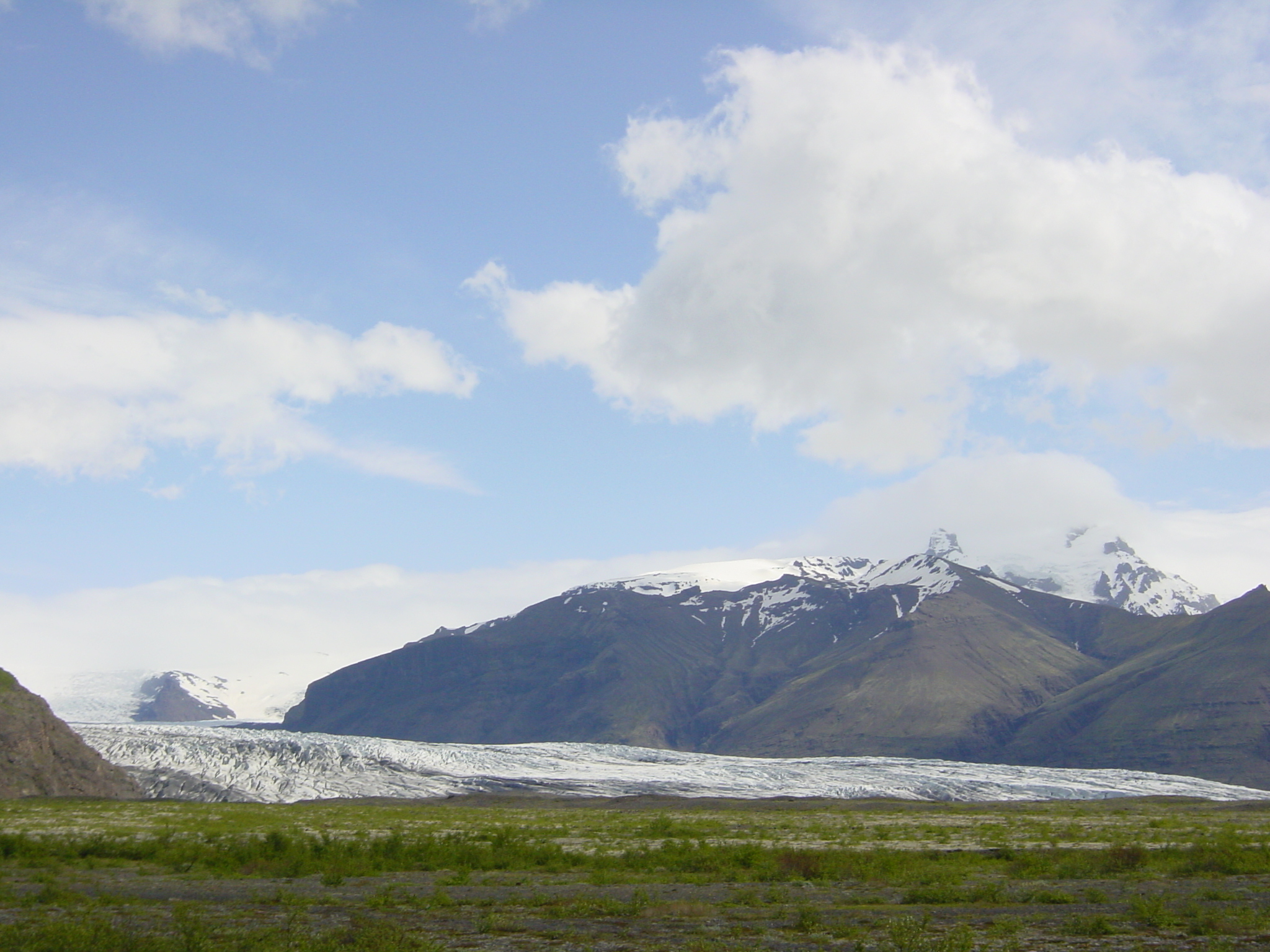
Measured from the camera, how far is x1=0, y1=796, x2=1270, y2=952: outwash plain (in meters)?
21.8

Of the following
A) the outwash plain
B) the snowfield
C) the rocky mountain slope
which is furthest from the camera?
the snowfield

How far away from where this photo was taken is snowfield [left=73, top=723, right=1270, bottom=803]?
430 feet

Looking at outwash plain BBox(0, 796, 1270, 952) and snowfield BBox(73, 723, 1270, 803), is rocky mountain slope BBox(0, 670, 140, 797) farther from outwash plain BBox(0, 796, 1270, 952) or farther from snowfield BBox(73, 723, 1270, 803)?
outwash plain BBox(0, 796, 1270, 952)

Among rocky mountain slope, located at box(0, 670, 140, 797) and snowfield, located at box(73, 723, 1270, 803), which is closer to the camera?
rocky mountain slope, located at box(0, 670, 140, 797)

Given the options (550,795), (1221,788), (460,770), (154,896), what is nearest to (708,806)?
(550,795)

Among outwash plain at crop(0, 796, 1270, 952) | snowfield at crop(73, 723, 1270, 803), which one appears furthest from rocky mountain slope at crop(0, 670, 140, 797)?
outwash plain at crop(0, 796, 1270, 952)

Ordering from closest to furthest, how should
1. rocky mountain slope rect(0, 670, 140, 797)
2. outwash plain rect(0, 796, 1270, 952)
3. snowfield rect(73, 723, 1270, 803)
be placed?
outwash plain rect(0, 796, 1270, 952), rocky mountain slope rect(0, 670, 140, 797), snowfield rect(73, 723, 1270, 803)

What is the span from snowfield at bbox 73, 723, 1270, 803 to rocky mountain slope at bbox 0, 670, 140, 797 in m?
10.7

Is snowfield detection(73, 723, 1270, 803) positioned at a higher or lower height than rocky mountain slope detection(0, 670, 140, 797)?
lower

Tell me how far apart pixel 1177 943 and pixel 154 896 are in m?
27.8

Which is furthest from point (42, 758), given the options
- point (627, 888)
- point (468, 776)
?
point (627, 888)

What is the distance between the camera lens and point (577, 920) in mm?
24984

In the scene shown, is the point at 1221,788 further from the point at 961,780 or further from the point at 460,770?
the point at 460,770

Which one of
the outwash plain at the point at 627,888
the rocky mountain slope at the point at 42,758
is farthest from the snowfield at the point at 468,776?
the outwash plain at the point at 627,888
